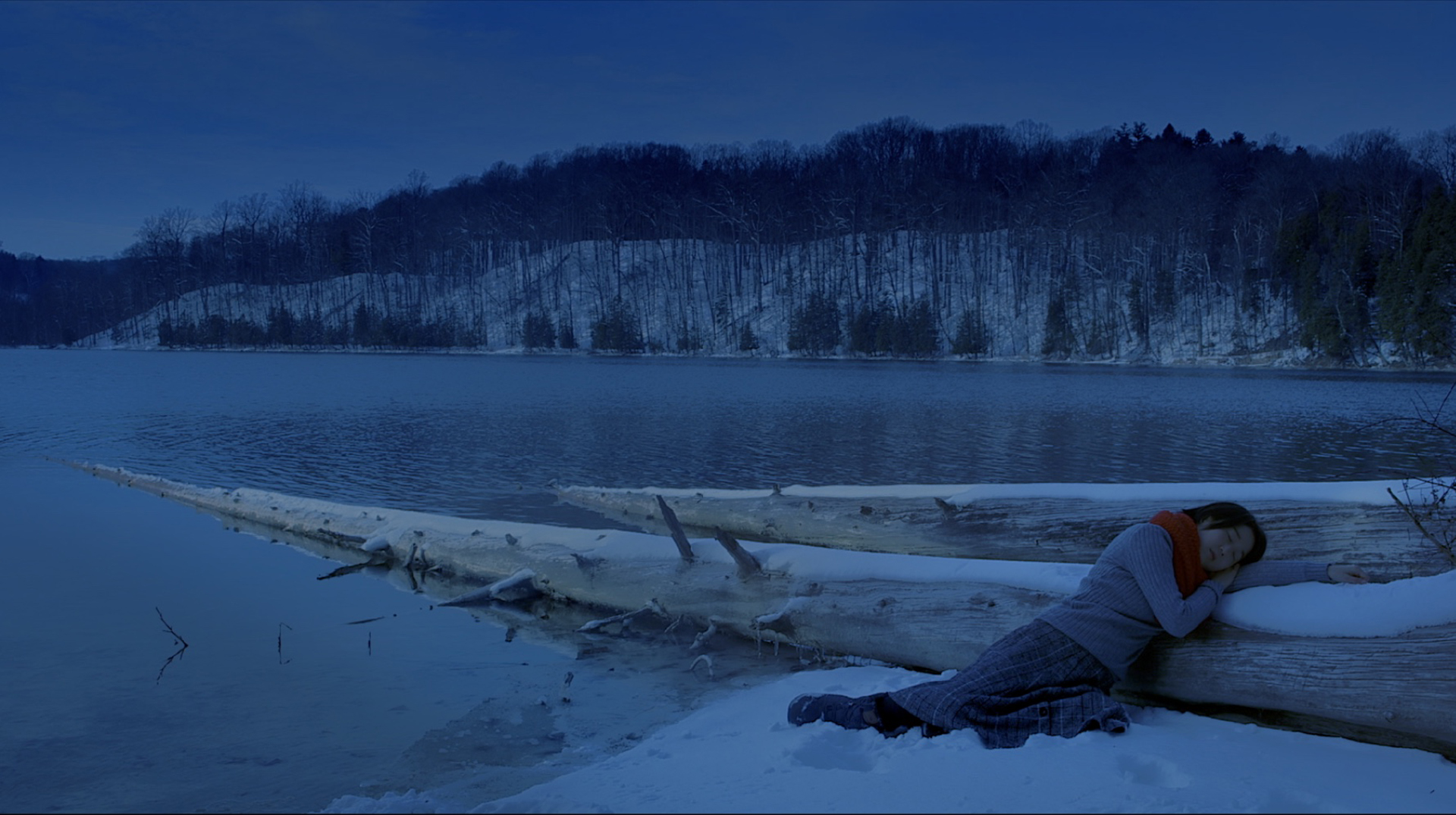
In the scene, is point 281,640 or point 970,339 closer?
point 281,640

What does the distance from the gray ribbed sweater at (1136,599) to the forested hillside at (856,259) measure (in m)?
55.1

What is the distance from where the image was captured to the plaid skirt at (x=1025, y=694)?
4008 mm

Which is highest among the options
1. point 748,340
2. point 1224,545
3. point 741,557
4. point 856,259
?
point 856,259

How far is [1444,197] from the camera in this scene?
53.2 metres

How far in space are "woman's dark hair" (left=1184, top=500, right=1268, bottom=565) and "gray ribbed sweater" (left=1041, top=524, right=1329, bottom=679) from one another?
92 mm

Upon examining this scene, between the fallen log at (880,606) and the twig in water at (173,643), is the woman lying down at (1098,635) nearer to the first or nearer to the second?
the fallen log at (880,606)

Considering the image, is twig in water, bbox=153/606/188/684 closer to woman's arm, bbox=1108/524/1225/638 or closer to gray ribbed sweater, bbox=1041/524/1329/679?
gray ribbed sweater, bbox=1041/524/1329/679

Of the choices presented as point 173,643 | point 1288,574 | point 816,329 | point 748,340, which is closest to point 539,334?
point 748,340

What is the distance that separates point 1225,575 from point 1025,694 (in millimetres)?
1290

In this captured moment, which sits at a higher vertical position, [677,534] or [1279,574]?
[1279,574]

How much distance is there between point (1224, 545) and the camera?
14.4 ft

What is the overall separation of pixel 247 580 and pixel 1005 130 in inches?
4684

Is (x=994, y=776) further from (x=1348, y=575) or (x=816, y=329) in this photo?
(x=816, y=329)

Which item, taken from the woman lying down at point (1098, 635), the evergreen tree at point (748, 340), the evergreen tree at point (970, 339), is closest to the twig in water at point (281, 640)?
the woman lying down at point (1098, 635)
